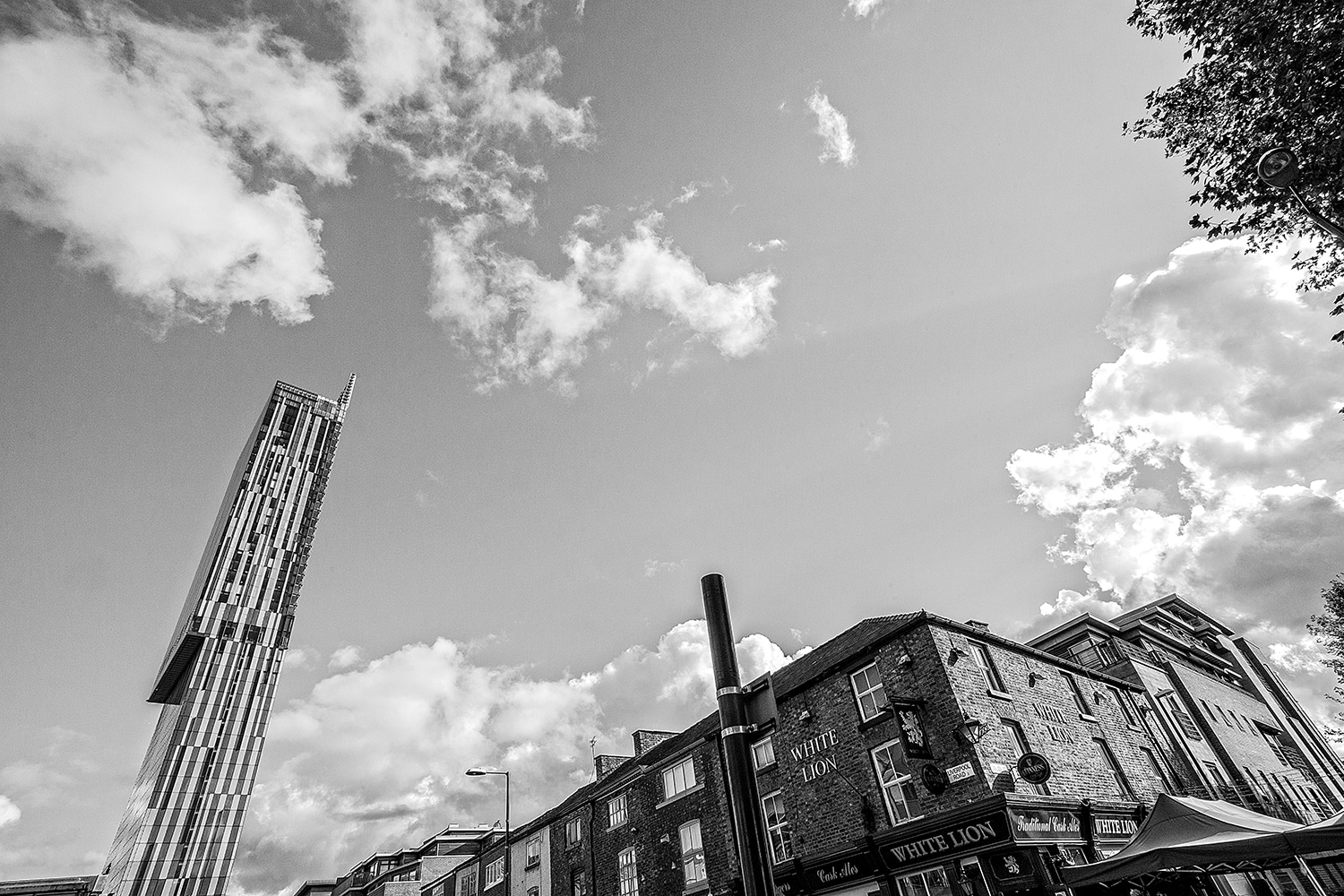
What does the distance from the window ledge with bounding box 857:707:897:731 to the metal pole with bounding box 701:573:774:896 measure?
1722 cm

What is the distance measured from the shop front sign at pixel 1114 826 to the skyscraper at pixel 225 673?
136 metres

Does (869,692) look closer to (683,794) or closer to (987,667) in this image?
(987,667)

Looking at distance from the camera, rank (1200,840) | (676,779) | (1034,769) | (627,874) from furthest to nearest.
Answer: (627,874), (676,779), (1034,769), (1200,840)

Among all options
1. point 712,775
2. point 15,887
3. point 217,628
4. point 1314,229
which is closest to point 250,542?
point 217,628

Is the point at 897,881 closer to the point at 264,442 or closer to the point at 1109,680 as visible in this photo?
the point at 1109,680

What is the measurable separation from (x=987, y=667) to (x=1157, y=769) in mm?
9780

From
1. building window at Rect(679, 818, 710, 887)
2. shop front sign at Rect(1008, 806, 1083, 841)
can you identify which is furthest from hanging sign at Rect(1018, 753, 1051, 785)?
building window at Rect(679, 818, 710, 887)

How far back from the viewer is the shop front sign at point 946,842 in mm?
17828

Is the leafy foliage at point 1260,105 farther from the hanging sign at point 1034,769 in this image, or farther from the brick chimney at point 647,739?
the brick chimney at point 647,739

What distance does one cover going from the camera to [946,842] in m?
18.8

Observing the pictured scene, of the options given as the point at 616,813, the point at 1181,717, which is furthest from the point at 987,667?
the point at 616,813

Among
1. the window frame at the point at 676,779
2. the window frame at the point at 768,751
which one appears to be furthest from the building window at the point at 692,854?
the window frame at the point at 768,751

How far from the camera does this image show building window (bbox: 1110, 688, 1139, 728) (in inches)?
1074

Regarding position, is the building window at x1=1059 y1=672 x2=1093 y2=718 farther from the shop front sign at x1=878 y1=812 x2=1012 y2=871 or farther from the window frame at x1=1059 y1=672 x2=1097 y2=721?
the shop front sign at x1=878 y1=812 x2=1012 y2=871
